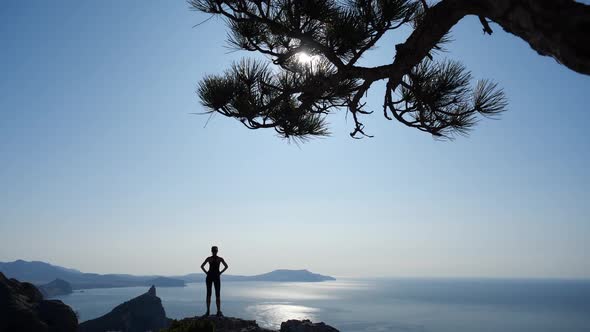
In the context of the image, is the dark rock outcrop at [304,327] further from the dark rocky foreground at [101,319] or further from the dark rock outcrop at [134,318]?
the dark rock outcrop at [134,318]

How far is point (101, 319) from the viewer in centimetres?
6750

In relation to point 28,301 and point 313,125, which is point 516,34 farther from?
point 28,301

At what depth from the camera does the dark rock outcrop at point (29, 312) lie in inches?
1081

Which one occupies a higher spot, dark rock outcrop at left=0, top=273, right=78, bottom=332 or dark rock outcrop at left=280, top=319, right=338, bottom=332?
dark rock outcrop at left=280, top=319, right=338, bottom=332

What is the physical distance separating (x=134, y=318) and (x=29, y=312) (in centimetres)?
5194

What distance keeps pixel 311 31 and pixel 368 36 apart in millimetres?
1100

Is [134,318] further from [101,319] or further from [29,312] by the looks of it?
[29,312]

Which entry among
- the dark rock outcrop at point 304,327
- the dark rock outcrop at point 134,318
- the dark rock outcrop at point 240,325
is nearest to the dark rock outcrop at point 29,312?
the dark rock outcrop at point 240,325

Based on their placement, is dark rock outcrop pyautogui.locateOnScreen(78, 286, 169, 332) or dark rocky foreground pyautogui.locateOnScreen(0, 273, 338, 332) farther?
dark rock outcrop pyautogui.locateOnScreen(78, 286, 169, 332)

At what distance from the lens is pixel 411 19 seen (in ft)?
22.3

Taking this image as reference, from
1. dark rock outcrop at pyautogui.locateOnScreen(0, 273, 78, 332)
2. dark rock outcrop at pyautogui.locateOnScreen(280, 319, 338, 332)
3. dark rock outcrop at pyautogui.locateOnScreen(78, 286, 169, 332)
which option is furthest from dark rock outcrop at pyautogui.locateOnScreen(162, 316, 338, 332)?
dark rock outcrop at pyautogui.locateOnScreen(78, 286, 169, 332)

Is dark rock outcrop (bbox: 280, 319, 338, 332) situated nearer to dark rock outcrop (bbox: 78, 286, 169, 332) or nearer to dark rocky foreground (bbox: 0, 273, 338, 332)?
dark rocky foreground (bbox: 0, 273, 338, 332)

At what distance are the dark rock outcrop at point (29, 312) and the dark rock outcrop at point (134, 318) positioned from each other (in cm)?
3997

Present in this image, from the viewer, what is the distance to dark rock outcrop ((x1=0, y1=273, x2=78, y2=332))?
27.5 metres
